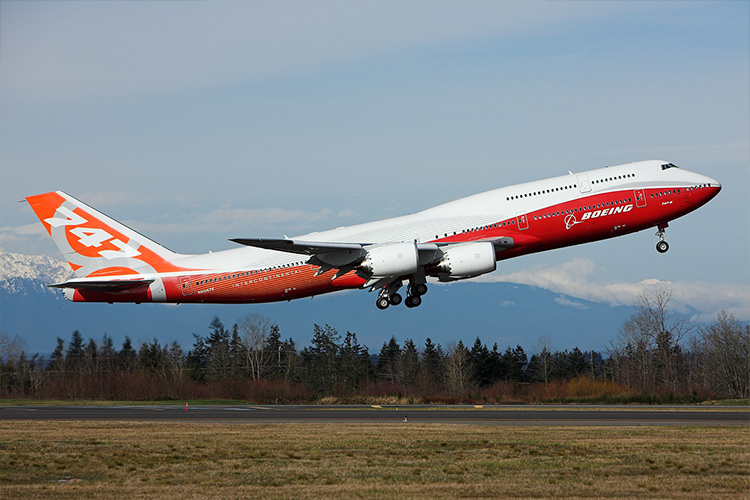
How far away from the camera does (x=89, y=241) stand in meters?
47.5

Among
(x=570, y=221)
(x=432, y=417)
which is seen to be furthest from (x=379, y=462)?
(x=570, y=221)

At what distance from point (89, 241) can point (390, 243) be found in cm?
1879

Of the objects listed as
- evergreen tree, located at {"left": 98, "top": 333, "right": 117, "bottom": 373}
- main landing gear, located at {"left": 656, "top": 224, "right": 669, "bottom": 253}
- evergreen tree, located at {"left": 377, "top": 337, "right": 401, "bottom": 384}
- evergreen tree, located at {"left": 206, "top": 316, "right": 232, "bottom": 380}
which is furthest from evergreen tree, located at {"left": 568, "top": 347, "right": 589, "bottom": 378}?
main landing gear, located at {"left": 656, "top": 224, "right": 669, "bottom": 253}

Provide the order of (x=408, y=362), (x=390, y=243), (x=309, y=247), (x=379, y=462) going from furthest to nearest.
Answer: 1. (x=408, y=362)
2. (x=390, y=243)
3. (x=309, y=247)
4. (x=379, y=462)

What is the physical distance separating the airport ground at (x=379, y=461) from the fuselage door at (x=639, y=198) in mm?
11293

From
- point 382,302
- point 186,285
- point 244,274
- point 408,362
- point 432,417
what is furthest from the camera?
point 408,362

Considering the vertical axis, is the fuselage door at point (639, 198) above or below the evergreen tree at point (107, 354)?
above

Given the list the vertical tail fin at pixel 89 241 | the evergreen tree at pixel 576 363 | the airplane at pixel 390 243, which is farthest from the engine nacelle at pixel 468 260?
the evergreen tree at pixel 576 363

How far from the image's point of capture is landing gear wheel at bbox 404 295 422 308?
146 ft

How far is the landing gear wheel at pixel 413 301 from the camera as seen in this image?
4441cm

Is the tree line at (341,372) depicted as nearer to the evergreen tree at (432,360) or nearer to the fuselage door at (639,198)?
the evergreen tree at (432,360)

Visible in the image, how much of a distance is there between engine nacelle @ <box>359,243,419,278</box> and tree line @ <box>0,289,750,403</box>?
2642 centimetres

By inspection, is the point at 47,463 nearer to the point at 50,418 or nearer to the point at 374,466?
the point at 374,466

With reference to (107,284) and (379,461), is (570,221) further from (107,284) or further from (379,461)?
(107,284)
